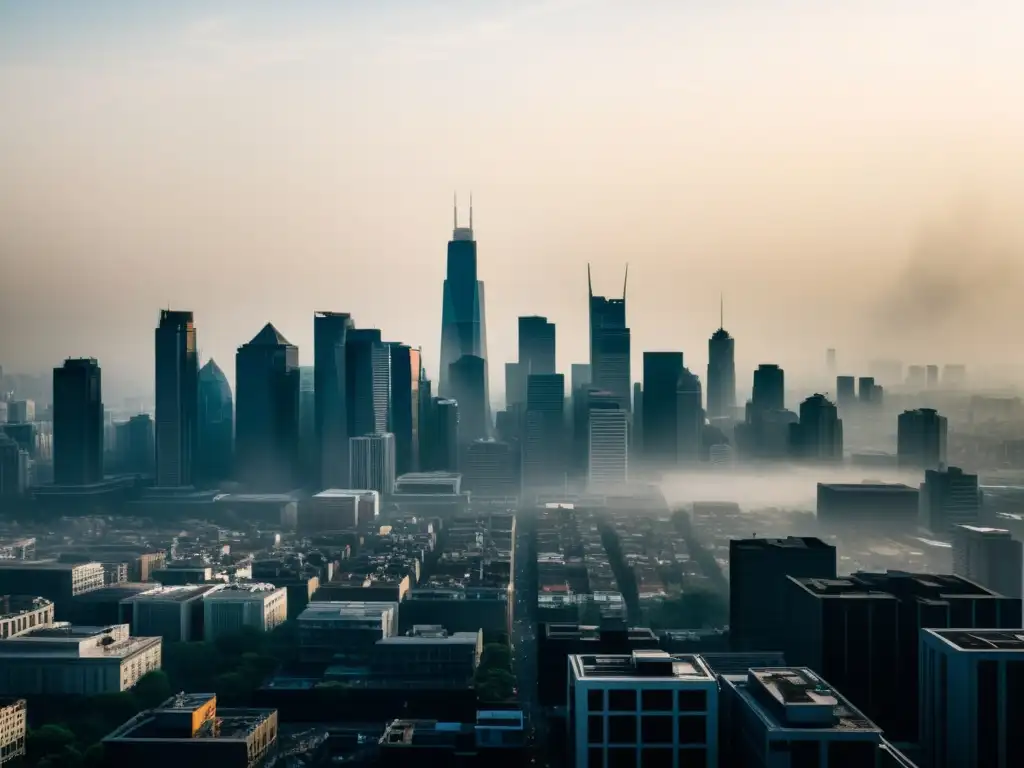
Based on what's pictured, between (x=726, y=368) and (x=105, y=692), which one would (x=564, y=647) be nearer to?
(x=105, y=692)

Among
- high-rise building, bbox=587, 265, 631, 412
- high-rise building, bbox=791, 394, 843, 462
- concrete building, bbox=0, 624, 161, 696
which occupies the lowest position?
concrete building, bbox=0, 624, 161, 696

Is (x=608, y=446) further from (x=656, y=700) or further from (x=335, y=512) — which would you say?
(x=656, y=700)

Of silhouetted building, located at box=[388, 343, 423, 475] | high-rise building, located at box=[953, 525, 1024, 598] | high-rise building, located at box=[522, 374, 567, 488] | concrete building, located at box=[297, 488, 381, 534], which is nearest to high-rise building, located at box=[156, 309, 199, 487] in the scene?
concrete building, located at box=[297, 488, 381, 534]

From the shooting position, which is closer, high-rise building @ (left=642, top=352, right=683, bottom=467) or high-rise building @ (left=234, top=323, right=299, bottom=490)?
high-rise building @ (left=234, top=323, right=299, bottom=490)

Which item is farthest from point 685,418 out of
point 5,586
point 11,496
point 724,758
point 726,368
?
point 724,758

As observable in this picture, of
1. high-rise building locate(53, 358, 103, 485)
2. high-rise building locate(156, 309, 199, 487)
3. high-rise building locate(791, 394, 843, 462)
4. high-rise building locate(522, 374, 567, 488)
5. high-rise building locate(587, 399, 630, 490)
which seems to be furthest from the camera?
high-rise building locate(522, 374, 567, 488)

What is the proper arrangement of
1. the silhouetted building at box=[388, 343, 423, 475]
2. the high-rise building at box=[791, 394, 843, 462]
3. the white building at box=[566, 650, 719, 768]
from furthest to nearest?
the silhouetted building at box=[388, 343, 423, 475] < the high-rise building at box=[791, 394, 843, 462] < the white building at box=[566, 650, 719, 768]

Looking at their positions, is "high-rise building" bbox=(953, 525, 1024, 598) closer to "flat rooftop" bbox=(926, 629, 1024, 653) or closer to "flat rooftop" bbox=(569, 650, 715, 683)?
"flat rooftop" bbox=(926, 629, 1024, 653)

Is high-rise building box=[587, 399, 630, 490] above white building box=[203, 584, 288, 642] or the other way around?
above
